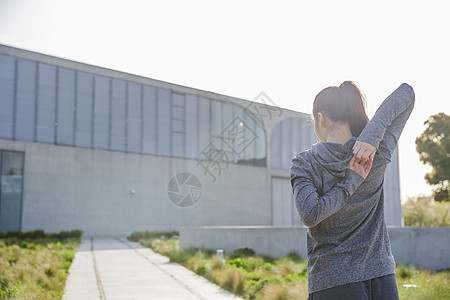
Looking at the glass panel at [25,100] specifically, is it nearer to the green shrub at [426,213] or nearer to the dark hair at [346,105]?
the dark hair at [346,105]

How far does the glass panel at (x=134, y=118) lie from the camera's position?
26.8 meters

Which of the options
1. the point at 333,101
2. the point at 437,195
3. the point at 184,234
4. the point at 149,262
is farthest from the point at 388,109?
the point at 437,195

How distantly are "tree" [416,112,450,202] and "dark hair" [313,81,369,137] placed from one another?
Answer: 2533 cm

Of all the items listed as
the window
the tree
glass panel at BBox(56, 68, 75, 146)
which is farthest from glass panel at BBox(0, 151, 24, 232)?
the tree

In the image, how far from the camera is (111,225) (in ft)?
83.8

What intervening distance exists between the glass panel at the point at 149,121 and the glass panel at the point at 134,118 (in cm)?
34

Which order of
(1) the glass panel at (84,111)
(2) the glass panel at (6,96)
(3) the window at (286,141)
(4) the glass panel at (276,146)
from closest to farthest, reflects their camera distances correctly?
(2) the glass panel at (6,96) < (1) the glass panel at (84,111) < (4) the glass panel at (276,146) < (3) the window at (286,141)

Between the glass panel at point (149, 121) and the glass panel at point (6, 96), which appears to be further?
the glass panel at point (149, 121)

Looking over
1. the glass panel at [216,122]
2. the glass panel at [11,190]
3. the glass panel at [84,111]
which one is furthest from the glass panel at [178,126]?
the glass panel at [11,190]

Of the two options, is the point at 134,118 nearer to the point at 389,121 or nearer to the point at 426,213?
the point at 426,213

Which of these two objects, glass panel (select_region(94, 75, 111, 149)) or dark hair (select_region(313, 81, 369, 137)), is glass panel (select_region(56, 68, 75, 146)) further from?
dark hair (select_region(313, 81, 369, 137))

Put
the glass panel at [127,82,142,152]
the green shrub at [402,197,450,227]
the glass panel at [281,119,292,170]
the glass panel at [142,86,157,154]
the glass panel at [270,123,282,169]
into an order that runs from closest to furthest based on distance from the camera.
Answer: the glass panel at [127,82,142,152]
the glass panel at [142,86,157,154]
the green shrub at [402,197,450,227]
the glass panel at [270,123,282,169]
the glass panel at [281,119,292,170]

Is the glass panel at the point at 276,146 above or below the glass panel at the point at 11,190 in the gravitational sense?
above

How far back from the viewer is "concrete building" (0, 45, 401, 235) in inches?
Answer: 922
